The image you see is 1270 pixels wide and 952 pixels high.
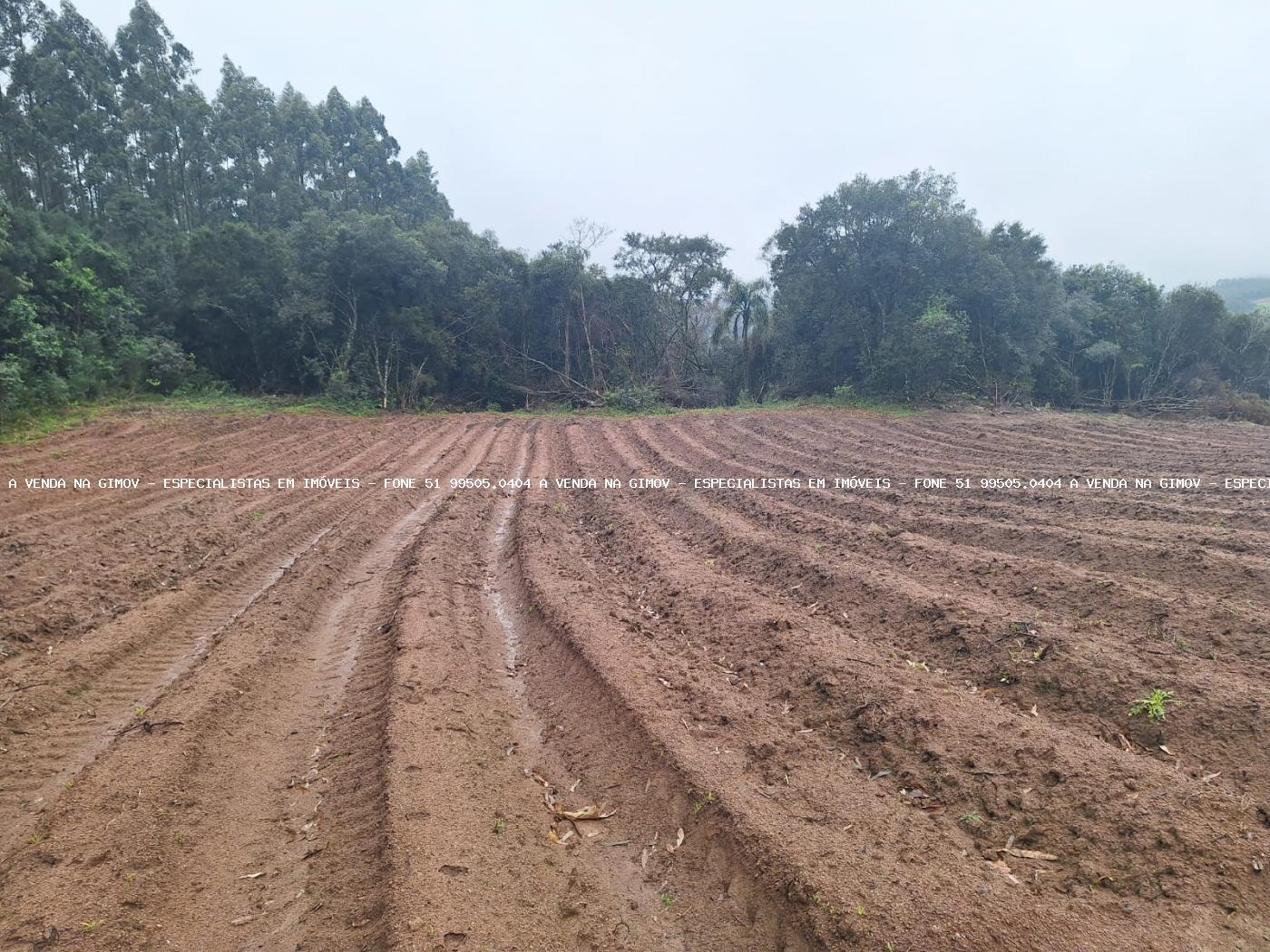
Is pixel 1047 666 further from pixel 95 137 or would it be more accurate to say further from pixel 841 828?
pixel 95 137

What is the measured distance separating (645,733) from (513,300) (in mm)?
22433

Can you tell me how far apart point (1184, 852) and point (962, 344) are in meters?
18.7

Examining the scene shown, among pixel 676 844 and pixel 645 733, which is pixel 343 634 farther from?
pixel 676 844

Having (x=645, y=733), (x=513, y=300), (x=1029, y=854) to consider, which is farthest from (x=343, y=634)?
(x=513, y=300)

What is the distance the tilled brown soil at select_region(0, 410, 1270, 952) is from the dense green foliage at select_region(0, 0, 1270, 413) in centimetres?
1388

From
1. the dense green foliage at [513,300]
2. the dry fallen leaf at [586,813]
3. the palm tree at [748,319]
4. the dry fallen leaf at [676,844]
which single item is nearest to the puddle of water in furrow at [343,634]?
the dry fallen leaf at [586,813]

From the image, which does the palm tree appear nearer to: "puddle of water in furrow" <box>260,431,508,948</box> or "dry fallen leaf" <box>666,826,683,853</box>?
"puddle of water in furrow" <box>260,431,508,948</box>

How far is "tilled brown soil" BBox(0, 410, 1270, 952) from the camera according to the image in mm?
2531

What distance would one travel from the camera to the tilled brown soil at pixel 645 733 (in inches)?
99.7

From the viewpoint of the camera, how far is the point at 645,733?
3600mm

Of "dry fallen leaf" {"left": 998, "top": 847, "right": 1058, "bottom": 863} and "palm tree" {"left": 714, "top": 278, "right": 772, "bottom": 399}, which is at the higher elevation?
"palm tree" {"left": 714, "top": 278, "right": 772, "bottom": 399}

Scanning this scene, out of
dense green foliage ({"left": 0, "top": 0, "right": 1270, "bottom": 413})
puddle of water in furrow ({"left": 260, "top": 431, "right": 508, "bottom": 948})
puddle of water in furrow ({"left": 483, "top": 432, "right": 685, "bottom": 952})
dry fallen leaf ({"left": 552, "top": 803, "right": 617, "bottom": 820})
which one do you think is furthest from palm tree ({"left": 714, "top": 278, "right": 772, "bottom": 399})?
dry fallen leaf ({"left": 552, "top": 803, "right": 617, "bottom": 820})

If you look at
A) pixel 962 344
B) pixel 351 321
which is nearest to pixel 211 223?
pixel 351 321

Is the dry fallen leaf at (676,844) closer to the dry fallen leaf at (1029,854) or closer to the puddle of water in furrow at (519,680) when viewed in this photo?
the puddle of water in furrow at (519,680)
